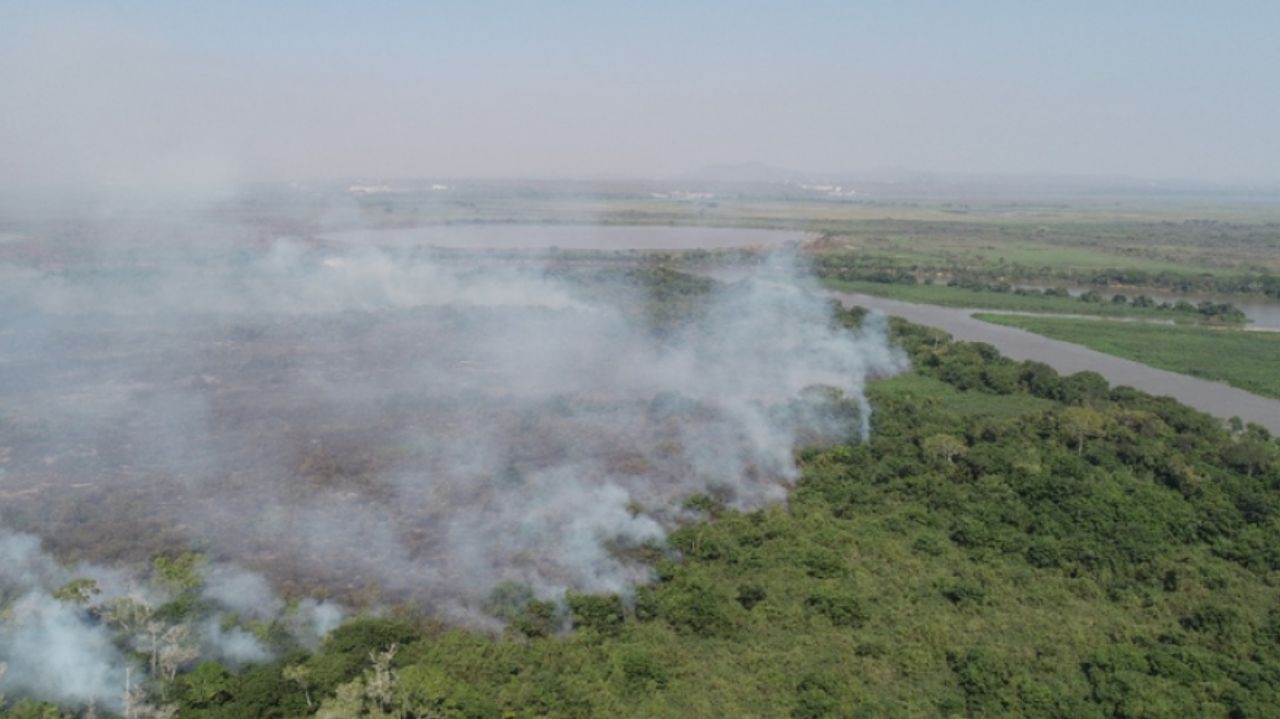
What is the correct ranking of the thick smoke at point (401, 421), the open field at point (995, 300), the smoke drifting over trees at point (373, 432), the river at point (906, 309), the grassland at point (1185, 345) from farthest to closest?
the open field at point (995, 300)
the grassland at point (1185, 345)
the river at point (906, 309)
the thick smoke at point (401, 421)
the smoke drifting over trees at point (373, 432)

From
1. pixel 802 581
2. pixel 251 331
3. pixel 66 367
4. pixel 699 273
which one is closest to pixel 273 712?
pixel 802 581

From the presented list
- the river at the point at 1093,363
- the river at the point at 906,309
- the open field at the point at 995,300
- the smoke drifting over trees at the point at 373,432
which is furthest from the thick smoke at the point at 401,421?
the open field at the point at 995,300

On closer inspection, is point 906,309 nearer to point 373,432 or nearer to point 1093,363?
point 1093,363

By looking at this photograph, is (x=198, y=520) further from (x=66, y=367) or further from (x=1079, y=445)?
(x=1079, y=445)

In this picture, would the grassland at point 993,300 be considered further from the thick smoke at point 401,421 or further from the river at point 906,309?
the thick smoke at point 401,421

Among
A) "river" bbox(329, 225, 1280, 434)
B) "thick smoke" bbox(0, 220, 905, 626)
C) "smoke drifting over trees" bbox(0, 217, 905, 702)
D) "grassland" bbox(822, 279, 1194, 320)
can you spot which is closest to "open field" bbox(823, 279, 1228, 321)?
"grassland" bbox(822, 279, 1194, 320)

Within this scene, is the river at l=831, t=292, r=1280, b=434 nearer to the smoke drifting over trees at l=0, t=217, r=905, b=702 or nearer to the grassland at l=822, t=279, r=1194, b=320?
the grassland at l=822, t=279, r=1194, b=320
